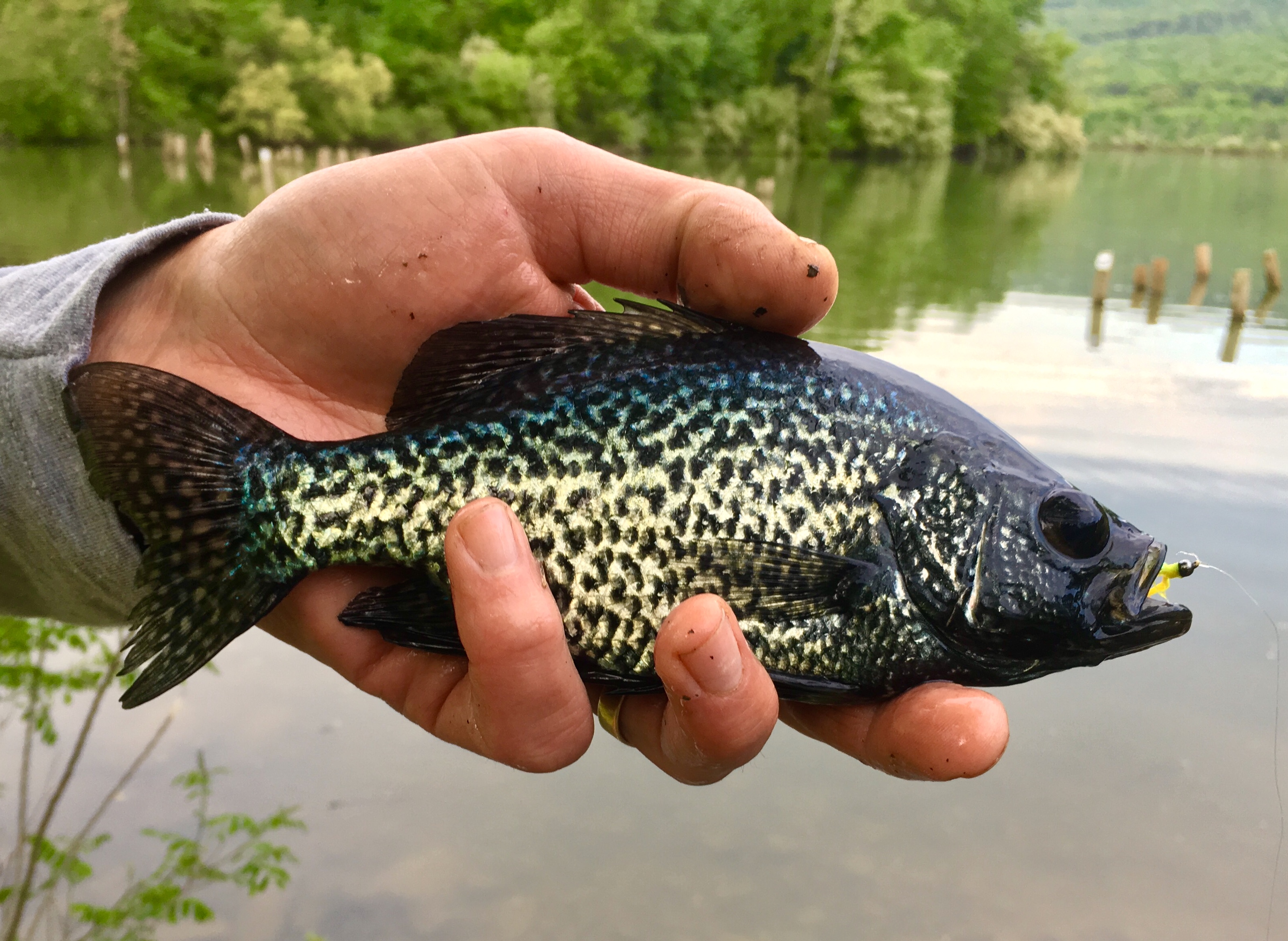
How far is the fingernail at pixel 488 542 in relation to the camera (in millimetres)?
2447

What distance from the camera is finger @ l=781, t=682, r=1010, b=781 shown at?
100 inches

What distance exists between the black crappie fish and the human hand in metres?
0.23

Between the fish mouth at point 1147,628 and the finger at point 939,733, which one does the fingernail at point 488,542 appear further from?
the fish mouth at point 1147,628

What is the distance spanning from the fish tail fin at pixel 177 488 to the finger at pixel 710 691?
1.19m

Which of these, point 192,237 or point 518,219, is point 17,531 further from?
point 518,219

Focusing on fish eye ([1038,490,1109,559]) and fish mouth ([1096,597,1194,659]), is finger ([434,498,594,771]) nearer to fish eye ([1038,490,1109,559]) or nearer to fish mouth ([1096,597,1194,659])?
fish eye ([1038,490,1109,559])

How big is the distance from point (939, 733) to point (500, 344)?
1735mm

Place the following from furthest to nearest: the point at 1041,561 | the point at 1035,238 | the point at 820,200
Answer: the point at 820,200 → the point at 1035,238 → the point at 1041,561

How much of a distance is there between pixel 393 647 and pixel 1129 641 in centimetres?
239

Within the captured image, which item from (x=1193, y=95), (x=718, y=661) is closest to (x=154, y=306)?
(x=718, y=661)

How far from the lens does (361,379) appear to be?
3.54m

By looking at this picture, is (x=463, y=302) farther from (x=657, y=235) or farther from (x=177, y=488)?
(x=177, y=488)

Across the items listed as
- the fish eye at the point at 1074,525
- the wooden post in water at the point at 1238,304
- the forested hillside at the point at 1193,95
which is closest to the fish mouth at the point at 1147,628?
the fish eye at the point at 1074,525

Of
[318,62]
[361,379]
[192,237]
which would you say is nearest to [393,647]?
[361,379]
